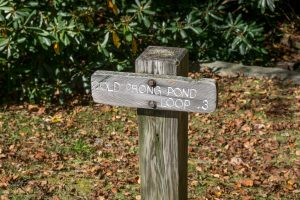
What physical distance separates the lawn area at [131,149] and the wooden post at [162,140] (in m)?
1.79

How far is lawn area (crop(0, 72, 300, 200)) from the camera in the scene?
5.46 metres

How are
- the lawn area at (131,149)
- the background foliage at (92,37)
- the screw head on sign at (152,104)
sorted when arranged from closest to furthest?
the screw head on sign at (152,104) < the lawn area at (131,149) < the background foliage at (92,37)

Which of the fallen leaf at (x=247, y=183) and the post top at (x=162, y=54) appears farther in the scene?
the fallen leaf at (x=247, y=183)

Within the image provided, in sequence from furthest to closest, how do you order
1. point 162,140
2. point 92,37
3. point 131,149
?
point 92,37 → point 131,149 → point 162,140

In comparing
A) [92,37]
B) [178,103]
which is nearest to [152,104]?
[178,103]

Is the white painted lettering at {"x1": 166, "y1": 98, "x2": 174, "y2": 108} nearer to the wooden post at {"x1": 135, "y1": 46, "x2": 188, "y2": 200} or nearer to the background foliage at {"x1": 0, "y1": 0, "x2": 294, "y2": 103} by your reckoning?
the wooden post at {"x1": 135, "y1": 46, "x2": 188, "y2": 200}

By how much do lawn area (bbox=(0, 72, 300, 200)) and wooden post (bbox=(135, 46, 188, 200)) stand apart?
5.88 ft

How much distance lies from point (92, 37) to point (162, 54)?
403cm

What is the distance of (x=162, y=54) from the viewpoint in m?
3.44

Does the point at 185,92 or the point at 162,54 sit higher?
the point at 162,54

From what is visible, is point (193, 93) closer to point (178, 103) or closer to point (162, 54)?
point (178, 103)

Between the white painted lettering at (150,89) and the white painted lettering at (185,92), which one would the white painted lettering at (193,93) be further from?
the white painted lettering at (150,89)

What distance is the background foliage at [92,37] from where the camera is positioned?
21.7ft

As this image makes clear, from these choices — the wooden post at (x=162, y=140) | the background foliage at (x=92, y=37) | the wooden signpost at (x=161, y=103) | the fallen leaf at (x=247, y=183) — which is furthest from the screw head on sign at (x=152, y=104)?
the background foliage at (x=92, y=37)
